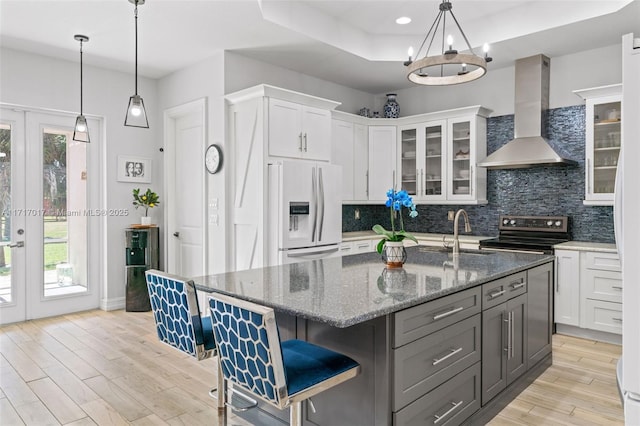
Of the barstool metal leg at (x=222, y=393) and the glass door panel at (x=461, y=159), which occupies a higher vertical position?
the glass door panel at (x=461, y=159)

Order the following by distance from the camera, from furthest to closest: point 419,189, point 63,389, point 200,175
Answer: point 419,189, point 200,175, point 63,389

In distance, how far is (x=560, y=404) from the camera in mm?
2748

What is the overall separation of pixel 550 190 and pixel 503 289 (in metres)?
2.64

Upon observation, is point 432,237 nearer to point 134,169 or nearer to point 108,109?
point 134,169

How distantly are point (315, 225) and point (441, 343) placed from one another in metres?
2.48

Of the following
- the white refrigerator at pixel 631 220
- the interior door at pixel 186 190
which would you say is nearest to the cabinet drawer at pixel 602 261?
the white refrigerator at pixel 631 220

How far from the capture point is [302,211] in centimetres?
430

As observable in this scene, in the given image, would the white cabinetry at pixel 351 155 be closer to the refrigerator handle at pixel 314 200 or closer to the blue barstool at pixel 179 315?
the refrigerator handle at pixel 314 200

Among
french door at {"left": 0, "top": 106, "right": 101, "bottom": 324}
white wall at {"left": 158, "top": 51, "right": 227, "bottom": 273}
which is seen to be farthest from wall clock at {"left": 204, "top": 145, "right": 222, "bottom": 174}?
french door at {"left": 0, "top": 106, "right": 101, "bottom": 324}

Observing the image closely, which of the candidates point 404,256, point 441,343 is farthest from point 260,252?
point 441,343

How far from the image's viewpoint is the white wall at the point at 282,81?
4.56m

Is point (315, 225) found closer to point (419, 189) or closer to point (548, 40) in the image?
point (419, 189)

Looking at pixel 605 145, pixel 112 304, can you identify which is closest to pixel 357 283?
pixel 605 145

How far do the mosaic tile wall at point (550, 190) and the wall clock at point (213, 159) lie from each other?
2.93m
